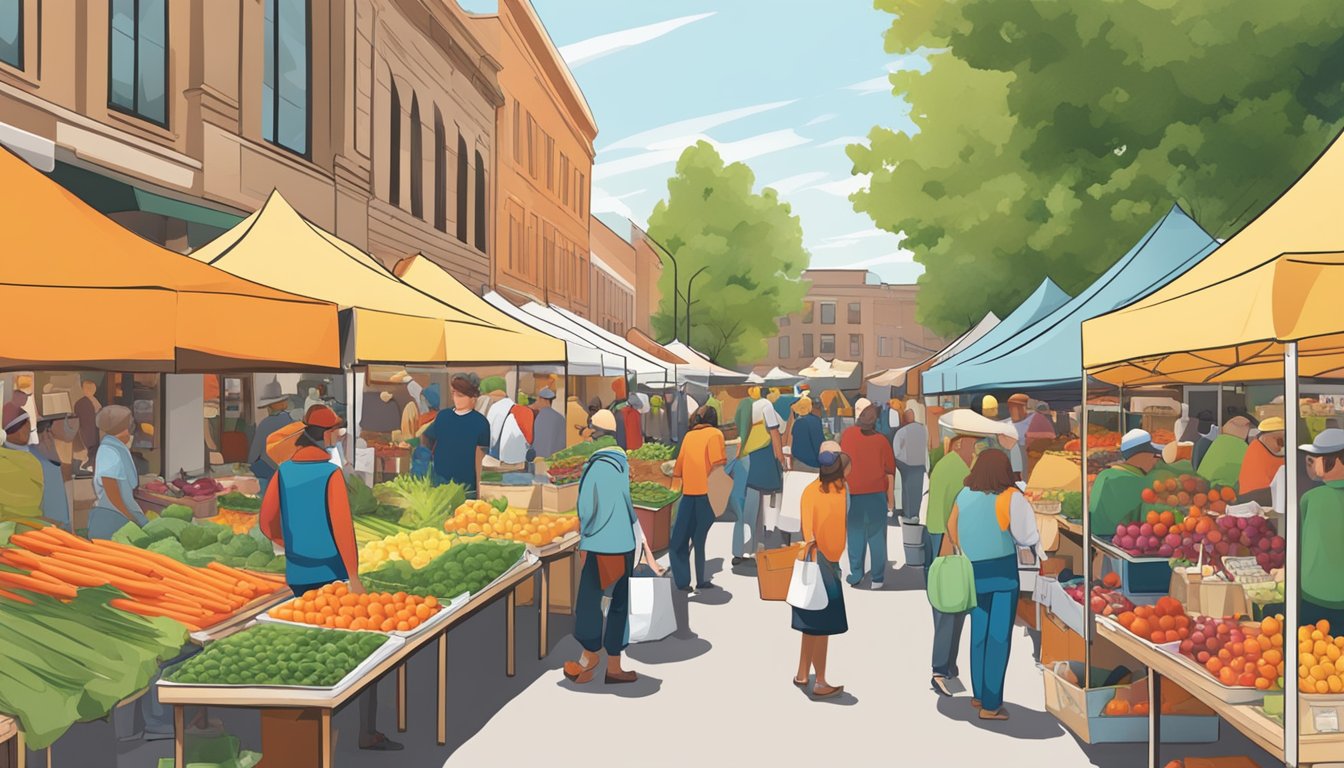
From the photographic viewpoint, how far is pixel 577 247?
49.7 meters

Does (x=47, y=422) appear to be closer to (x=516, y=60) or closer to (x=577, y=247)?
(x=516, y=60)

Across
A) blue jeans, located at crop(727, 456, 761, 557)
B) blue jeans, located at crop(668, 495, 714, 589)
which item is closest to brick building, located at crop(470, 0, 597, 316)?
blue jeans, located at crop(727, 456, 761, 557)

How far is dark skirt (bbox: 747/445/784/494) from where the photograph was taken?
1338 centimetres

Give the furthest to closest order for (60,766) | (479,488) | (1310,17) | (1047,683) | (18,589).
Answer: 1. (1310,17)
2. (479,488)
3. (1047,683)
4. (60,766)
5. (18,589)

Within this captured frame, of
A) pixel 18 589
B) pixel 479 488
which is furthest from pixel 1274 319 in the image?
pixel 479 488

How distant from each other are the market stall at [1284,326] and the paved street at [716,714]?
1.13 m

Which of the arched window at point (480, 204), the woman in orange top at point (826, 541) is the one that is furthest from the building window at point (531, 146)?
the woman in orange top at point (826, 541)

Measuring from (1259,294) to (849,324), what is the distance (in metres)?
106

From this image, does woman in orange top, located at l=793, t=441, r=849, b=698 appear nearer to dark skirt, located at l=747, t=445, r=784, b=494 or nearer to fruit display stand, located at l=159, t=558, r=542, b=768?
fruit display stand, located at l=159, t=558, r=542, b=768

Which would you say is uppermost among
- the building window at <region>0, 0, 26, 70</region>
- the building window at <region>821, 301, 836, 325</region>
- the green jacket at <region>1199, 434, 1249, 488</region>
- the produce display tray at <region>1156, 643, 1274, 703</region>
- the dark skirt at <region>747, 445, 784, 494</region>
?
the building window at <region>821, 301, 836, 325</region>

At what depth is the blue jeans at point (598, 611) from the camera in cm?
822

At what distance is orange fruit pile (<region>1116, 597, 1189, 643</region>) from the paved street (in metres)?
0.86

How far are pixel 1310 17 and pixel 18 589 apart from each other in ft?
64.4

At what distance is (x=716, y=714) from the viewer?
751 cm
